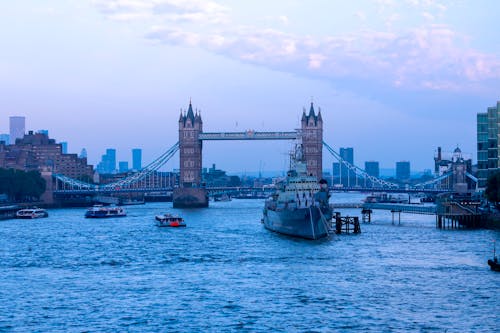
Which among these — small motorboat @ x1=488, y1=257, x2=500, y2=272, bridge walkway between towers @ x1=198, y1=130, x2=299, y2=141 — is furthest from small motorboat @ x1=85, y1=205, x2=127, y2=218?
small motorboat @ x1=488, y1=257, x2=500, y2=272

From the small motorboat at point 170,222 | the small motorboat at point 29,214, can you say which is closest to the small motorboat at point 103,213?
the small motorboat at point 29,214

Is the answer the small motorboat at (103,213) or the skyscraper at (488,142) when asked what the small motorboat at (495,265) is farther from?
the small motorboat at (103,213)

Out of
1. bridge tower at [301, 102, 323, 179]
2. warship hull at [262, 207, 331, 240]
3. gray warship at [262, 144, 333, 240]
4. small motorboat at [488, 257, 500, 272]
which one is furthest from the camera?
bridge tower at [301, 102, 323, 179]

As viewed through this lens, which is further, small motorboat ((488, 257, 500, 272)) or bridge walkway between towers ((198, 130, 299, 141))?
bridge walkway between towers ((198, 130, 299, 141))

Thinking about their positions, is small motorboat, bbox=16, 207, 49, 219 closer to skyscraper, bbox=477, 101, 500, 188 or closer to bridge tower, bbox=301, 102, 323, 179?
skyscraper, bbox=477, 101, 500, 188

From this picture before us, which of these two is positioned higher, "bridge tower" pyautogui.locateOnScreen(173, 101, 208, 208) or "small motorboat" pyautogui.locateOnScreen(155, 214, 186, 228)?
"bridge tower" pyautogui.locateOnScreen(173, 101, 208, 208)

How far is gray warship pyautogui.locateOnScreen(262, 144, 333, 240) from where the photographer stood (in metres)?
73.4

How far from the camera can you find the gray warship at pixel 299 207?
2891 inches

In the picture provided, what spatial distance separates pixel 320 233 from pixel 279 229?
877 centimetres

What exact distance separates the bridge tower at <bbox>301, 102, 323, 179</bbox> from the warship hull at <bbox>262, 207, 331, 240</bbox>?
82.8 metres

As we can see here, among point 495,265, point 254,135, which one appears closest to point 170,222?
point 495,265

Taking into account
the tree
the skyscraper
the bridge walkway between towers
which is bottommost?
the tree

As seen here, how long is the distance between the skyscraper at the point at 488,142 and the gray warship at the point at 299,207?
1067 inches

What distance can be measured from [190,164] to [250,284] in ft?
381
